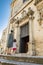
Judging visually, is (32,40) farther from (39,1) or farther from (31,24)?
(39,1)

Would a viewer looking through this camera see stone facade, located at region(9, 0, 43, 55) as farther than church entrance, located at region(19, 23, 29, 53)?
No

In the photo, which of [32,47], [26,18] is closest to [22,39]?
[26,18]

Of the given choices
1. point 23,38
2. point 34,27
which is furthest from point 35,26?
point 23,38

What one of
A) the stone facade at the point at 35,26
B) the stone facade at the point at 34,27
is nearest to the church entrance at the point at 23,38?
the stone facade at the point at 34,27

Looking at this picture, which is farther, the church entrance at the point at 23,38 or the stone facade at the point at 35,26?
the church entrance at the point at 23,38

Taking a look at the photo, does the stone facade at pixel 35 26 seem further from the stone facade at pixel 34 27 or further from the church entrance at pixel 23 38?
the church entrance at pixel 23 38

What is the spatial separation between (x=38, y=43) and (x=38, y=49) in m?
0.35

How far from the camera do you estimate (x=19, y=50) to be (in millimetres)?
9828

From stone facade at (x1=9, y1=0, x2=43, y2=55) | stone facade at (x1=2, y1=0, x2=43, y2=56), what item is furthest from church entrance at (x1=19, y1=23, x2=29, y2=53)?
stone facade at (x1=9, y1=0, x2=43, y2=55)

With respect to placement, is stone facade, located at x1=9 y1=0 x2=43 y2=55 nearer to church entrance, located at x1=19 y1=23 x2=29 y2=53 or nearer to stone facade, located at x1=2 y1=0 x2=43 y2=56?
stone facade, located at x1=2 y1=0 x2=43 y2=56

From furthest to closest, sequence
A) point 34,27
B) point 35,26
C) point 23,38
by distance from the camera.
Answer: point 23,38, point 34,27, point 35,26

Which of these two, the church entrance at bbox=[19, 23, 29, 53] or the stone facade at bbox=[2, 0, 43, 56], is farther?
the church entrance at bbox=[19, 23, 29, 53]

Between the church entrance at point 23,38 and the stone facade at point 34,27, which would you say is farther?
the church entrance at point 23,38

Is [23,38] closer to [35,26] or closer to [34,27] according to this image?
[34,27]
